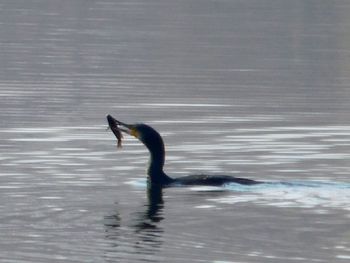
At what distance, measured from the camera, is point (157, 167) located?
802 inches

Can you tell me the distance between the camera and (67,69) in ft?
135

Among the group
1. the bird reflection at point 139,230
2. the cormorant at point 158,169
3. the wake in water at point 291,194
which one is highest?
the cormorant at point 158,169

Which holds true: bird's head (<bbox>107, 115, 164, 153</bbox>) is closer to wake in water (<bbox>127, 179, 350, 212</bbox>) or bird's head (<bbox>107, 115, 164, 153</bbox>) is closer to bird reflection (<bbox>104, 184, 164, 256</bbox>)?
wake in water (<bbox>127, 179, 350, 212</bbox>)

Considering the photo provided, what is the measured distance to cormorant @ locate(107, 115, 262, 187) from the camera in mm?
19484

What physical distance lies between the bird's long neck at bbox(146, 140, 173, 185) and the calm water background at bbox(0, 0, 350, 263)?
0.25 m

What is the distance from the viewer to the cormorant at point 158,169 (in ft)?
63.9

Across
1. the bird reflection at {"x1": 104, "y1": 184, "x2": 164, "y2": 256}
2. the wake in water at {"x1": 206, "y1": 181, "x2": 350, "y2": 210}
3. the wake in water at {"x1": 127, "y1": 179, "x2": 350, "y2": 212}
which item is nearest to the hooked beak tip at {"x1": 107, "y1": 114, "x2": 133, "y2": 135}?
the wake in water at {"x1": 127, "y1": 179, "x2": 350, "y2": 212}

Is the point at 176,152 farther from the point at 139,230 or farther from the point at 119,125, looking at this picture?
the point at 139,230

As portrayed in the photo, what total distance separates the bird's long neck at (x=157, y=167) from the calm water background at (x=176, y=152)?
254 millimetres

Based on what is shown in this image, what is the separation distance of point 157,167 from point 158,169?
0.03 metres

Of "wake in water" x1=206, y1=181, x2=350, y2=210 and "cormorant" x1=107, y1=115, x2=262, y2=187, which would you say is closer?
"wake in water" x1=206, y1=181, x2=350, y2=210

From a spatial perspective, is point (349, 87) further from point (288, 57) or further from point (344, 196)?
point (344, 196)

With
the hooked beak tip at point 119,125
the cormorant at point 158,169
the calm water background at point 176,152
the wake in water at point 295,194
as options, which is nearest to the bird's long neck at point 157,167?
the cormorant at point 158,169

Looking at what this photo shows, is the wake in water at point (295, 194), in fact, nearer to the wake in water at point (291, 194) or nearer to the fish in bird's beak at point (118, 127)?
the wake in water at point (291, 194)
